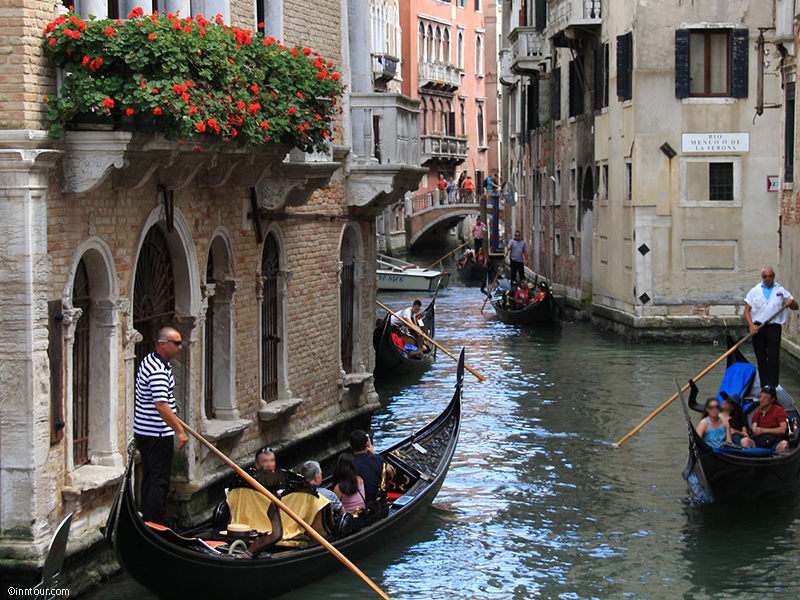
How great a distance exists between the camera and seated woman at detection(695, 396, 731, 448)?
785cm

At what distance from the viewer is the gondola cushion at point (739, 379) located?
9031mm

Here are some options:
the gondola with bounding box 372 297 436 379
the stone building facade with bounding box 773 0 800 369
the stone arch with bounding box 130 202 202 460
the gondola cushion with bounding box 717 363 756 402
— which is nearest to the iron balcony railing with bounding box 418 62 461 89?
the gondola with bounding box 372 297 436 379

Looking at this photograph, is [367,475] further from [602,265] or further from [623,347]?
[602,265]

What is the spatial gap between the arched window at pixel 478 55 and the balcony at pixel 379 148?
1372 inches

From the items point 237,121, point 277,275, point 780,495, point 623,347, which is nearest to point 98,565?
point 237,121

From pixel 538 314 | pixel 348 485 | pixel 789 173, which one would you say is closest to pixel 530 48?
pixel 538 314

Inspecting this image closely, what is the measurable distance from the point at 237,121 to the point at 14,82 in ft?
3.98

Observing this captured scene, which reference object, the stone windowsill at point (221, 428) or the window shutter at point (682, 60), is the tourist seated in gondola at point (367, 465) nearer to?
the stone windowsill at point (221, 428)

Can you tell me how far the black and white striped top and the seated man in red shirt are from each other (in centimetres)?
422

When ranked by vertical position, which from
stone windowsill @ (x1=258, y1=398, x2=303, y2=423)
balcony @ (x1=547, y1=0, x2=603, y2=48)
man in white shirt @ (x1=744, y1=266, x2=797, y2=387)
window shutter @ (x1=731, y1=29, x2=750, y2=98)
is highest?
balcony @ (x1=547, y1=0, x2=603, y2=48)

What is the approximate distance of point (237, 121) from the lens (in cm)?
601

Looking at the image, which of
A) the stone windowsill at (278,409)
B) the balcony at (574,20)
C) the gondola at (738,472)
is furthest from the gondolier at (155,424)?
the balcony at (574,20)

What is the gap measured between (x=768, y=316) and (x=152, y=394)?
587cm

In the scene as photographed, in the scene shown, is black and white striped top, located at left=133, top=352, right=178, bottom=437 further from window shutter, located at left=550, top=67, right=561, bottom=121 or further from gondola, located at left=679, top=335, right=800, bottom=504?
window shutter, located at left=550, top=67, right=561, bottom=121
